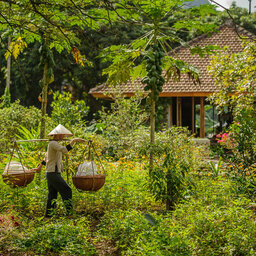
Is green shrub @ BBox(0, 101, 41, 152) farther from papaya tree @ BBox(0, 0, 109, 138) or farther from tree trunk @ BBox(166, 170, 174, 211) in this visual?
tree trunk @ BBox(166, 170, 174, 211)

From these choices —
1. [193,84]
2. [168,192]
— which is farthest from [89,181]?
[193,84]

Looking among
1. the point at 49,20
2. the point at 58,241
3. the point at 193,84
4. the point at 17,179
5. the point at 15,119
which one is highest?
the point at 193,84

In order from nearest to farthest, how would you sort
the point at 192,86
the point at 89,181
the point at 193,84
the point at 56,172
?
the point at 89,181 < the point at 56,172 < the point at 193,84 < the point at 192,86

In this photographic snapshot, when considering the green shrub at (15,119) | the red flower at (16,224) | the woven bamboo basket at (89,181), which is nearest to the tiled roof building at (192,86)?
the green shrub at (15,119)

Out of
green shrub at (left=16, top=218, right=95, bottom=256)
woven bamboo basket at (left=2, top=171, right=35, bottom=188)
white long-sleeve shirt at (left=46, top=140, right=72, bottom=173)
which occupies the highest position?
white long-sleeve shirt at (left=46, top=140, right=72, bottom=173)

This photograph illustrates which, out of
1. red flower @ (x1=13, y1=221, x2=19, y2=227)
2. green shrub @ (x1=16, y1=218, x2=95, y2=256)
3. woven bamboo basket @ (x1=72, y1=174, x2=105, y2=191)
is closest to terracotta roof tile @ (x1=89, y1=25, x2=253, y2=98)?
woven bamboo basket @ (x1=72, y1=174, x2=105, y2=191)

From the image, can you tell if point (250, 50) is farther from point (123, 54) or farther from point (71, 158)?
point (71, 158)

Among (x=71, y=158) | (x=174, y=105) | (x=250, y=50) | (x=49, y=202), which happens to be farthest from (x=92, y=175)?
(x=174, y=105)

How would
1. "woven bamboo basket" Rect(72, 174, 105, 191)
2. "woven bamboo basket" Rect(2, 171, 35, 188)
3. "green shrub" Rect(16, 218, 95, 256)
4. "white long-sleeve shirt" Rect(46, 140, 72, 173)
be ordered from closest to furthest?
"green shrub" Rect(16, 218, 95, 256) < "woven bamboo basket" Rect(72, 174, 105, 191) < "woven bamboo basket" Rect(2, 171, 35, 188) < "white long-sleeve shirt" Rect(46, 140, 72, 173)

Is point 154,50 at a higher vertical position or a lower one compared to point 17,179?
higher

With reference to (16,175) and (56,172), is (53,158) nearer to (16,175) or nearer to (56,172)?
(56,172)

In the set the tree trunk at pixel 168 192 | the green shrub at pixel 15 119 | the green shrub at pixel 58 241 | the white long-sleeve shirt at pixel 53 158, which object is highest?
the green shrub at pixel 15 119

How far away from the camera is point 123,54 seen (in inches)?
296

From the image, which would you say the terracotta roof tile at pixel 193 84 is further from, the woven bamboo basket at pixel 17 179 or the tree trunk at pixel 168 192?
the woven bamboo basket at pixel 17 179
